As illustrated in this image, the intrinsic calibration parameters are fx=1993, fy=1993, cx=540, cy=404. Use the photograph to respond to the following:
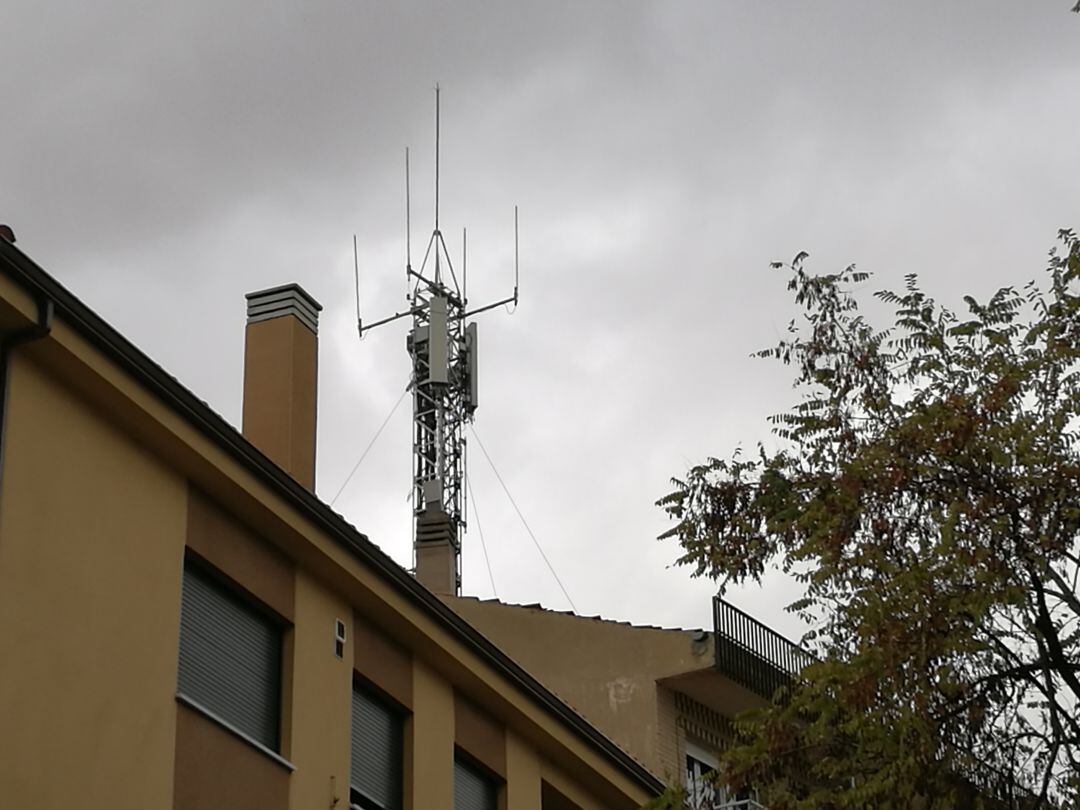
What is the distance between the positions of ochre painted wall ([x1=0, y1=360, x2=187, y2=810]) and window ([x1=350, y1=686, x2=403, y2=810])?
3.65 m

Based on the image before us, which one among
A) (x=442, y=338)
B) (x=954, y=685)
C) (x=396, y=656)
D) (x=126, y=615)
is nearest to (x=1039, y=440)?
(x=954, y=685)

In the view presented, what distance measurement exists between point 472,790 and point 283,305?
18.4 feet

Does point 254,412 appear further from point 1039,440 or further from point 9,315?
point 1039,440

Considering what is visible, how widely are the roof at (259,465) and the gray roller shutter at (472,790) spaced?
107cm

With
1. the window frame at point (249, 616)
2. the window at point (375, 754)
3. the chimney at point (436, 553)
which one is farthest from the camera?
the chimney at point (436, 553)

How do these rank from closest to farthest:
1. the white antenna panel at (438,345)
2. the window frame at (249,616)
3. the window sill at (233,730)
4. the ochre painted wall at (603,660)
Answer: the window sill at (233,730) → the window frame at (249,616) → the ochre painted wall at (603,660) → the white antenna panel at (438,345)

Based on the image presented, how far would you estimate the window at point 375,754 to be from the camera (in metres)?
19.1

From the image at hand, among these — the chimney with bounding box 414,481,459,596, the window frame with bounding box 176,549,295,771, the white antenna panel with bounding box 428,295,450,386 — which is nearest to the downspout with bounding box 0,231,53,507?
the window frame with bounding box 176,549,295,771

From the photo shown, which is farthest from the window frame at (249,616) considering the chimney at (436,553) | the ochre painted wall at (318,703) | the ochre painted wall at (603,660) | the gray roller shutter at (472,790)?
Result: the chimney at (436,553)

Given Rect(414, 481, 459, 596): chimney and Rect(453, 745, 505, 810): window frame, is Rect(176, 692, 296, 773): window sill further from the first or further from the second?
Rect(414, 481, 459, 596): chimney

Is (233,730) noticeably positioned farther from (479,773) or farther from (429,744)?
(479,773)

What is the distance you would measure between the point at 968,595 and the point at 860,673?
118 centimetres

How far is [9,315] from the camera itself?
47.5 feet

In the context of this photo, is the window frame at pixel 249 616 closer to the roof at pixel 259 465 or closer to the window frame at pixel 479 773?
the roof at pixel 259 465
